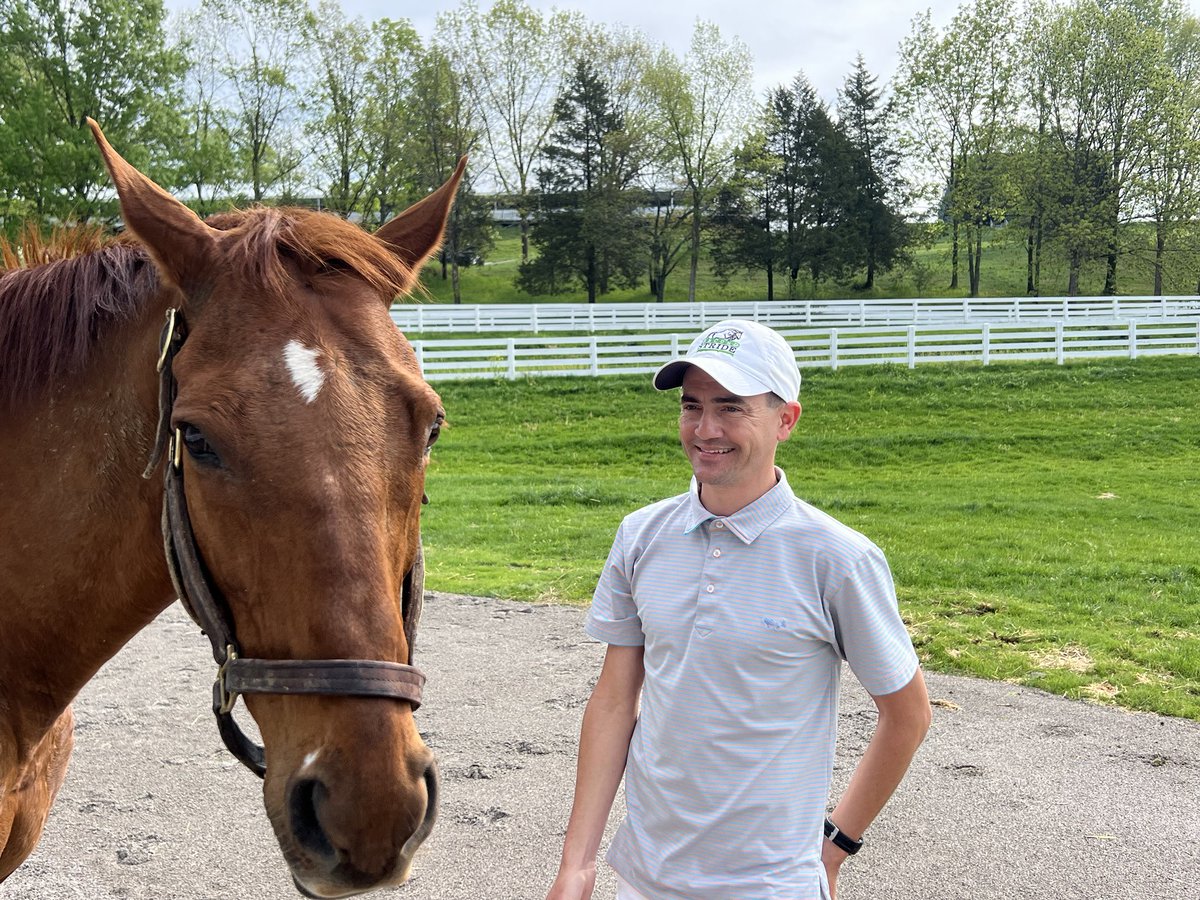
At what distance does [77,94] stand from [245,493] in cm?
2523

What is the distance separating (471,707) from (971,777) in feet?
8.75

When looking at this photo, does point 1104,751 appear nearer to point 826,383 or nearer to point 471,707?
point 471,707

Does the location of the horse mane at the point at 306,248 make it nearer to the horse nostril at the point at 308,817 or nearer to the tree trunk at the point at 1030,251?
the horse nostril at the point at 308,817

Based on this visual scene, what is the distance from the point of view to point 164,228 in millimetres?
1886

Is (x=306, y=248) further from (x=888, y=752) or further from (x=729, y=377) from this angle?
(x=888, y=752)

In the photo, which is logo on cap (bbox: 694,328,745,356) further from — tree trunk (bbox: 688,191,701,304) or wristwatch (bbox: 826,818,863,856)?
tree trunk (bbox: 688,191,701,304)

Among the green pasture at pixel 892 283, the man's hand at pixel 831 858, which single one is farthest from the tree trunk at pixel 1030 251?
the man's hand at pixel 831 858

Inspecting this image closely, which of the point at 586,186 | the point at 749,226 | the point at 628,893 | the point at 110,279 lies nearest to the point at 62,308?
the point at 110,279

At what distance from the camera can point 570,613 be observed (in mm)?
7301

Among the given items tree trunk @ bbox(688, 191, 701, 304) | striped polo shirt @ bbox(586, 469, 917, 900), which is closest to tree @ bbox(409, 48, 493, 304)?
tree trunk @ bbox(688, 191, 701, 304)

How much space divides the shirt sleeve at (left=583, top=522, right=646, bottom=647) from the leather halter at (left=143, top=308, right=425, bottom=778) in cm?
49

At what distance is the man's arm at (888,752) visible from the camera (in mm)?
1966

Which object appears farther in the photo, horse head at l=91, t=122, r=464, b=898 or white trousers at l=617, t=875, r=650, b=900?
white trousers at l=617, t=875, r=650, b=900

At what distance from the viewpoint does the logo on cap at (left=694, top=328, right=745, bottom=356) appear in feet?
6.75
